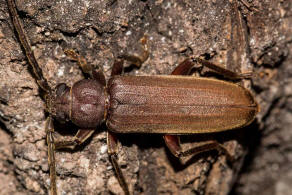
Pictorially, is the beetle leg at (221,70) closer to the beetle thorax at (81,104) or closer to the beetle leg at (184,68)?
the beetle leg at (184,68)

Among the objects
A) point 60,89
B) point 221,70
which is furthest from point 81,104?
point 221,70

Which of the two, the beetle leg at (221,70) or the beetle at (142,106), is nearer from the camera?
the beetle at (142,106)

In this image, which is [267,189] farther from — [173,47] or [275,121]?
[173,47]

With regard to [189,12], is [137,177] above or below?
below

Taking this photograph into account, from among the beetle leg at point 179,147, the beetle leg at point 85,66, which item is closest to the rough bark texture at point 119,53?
the beetle leg at point 85,66

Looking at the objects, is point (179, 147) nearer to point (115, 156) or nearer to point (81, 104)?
point (115, 156)

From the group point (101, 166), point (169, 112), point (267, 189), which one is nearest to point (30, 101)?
point (101, 166)
